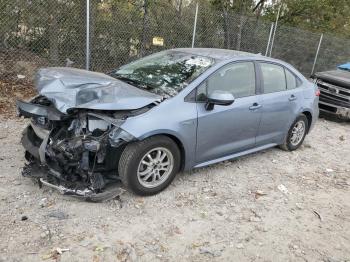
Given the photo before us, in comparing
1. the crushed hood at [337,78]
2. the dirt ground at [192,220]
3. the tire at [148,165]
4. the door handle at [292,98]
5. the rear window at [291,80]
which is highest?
the rear window at [291,80]

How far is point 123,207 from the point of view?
421cm

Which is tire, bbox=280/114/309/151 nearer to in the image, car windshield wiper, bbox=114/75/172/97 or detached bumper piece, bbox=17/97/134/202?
car windshield wiper, bbox=114/75/172/97

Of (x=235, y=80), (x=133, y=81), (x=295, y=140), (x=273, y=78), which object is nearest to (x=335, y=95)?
(x=295, y=140)

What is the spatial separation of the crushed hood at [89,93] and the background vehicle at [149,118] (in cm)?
1

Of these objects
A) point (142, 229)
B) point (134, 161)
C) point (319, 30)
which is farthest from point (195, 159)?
point (319, 30)

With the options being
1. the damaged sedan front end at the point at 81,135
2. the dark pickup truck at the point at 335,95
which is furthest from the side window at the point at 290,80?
the dark pickup truck at the point at 335,95

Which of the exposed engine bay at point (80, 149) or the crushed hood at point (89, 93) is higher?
the crushed hood at point (89, 93)

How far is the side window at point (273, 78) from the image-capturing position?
18.4ft

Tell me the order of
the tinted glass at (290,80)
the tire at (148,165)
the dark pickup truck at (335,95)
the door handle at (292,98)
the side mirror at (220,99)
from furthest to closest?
the dark pickup truck at (335,95) → the tinted glass at (290,80) → the door handle at (292,98) → the side mirror at (220,99) → the tire at (148,165)

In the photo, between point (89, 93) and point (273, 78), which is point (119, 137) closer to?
point (89, 93)

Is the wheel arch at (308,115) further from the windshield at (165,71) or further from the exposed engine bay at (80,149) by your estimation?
the exposed engine bay at (80,149)

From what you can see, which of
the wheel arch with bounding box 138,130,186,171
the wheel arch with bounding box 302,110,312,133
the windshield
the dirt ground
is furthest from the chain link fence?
the wheel arch with bounding box 138,130,186,171

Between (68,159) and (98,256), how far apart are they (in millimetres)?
1096

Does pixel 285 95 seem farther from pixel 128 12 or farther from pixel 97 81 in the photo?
pixel 128 12
